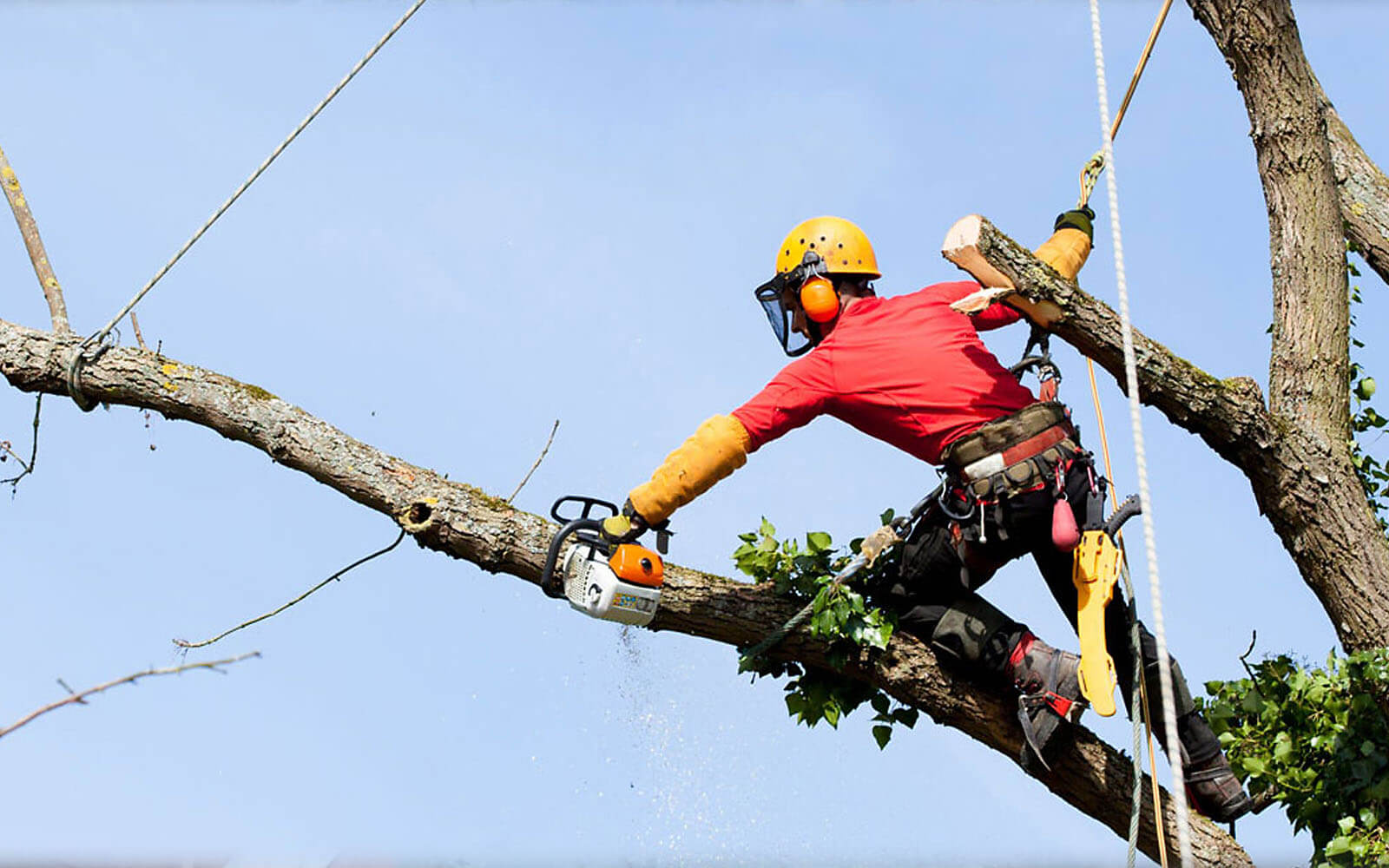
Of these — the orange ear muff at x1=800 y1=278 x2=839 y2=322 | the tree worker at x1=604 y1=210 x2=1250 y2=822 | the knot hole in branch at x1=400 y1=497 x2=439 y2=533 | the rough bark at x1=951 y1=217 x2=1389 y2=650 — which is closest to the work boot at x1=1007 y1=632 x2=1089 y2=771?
the tree worker at x1=604 y1=210 x2=1250 y2=822

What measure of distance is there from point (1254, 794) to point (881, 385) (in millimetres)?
2191

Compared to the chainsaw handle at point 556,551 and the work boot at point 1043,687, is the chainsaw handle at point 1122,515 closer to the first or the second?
the work boot at point 1043,687

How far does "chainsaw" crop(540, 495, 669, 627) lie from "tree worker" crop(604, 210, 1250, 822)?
0.09 metres

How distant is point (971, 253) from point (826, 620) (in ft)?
4.30

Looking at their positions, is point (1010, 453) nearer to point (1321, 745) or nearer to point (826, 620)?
point (826, 620)

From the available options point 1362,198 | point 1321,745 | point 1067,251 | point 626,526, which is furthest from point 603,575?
point 1362,198

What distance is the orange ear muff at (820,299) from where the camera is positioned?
4996mm

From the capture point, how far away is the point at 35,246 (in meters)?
5.73

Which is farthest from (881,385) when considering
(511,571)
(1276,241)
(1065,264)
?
(1276,241)

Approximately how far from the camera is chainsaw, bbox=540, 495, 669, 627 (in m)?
4.62

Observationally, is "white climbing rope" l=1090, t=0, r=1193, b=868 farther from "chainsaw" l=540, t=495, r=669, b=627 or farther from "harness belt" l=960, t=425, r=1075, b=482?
"chainsaw" l=540, t=495, r=669, b=627

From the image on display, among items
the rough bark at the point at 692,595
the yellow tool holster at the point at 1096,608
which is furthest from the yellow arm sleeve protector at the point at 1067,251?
the rough bark at the point at 692,595

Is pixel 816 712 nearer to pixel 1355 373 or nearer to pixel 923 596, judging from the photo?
pixel 923 596

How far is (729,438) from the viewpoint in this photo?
4.62m
